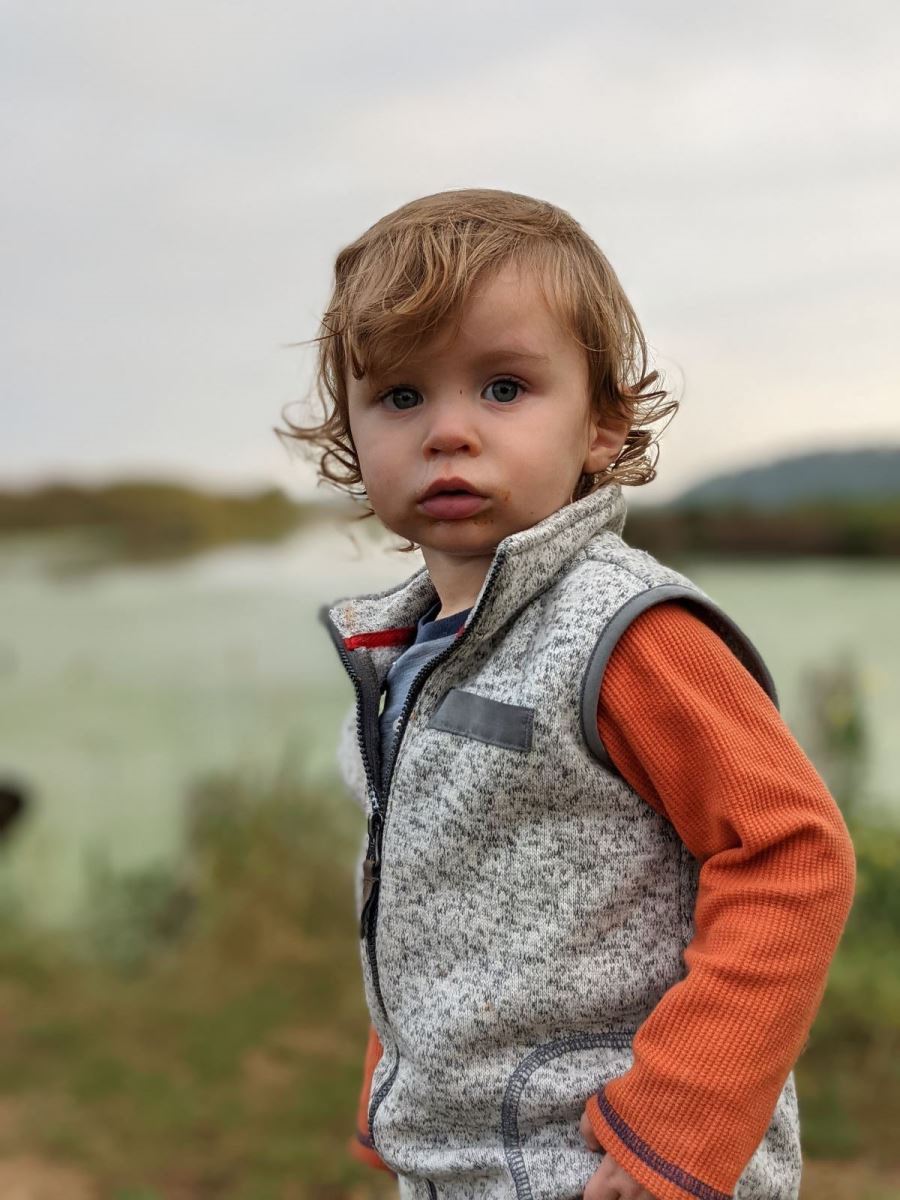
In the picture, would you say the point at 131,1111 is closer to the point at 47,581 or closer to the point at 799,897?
the point at 47,581

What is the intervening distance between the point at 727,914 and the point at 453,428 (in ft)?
1.63

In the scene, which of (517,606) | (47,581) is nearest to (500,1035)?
(517,606)

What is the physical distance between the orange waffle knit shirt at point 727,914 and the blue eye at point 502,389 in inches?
11.0

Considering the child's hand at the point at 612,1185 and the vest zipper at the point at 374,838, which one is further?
the vest zipper at the point at 374,838

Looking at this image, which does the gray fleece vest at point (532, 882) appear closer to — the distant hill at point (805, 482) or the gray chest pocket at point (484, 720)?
the gray chest pocket at point (484, 720)

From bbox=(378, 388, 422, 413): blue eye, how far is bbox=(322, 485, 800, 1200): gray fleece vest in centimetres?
18

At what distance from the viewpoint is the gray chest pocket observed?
1.15 meters

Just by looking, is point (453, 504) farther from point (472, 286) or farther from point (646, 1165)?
point (646, 1165)

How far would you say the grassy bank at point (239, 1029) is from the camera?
265 centimetres

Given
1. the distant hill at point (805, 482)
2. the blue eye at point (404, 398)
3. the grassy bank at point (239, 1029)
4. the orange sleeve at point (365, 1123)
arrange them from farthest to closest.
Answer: the distant hill at point (805, 482)
the grassy bank at point (239, 1029)
the orange sleeve at point (365, 1123)
the blue eye at point (404, 398)

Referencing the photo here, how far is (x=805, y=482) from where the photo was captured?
10.6 feet

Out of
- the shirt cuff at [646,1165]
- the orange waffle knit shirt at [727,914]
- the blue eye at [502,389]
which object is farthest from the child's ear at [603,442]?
the shirt cuff at [646,1165]

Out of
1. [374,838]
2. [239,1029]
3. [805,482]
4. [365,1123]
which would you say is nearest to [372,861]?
[374,838]

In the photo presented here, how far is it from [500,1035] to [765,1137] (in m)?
0.27
